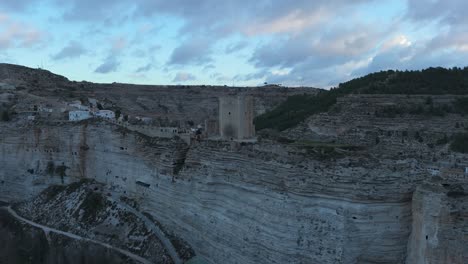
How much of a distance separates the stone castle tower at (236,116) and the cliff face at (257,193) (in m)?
2.22

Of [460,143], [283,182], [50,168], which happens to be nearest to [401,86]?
[460,143]

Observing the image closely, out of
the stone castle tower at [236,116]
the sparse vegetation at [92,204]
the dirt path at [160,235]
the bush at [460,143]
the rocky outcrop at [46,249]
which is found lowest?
the rocky outcrop at [46,249]

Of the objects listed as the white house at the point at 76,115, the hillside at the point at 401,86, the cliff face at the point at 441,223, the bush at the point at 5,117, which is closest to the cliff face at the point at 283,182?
the cliff face at the point at 441,223

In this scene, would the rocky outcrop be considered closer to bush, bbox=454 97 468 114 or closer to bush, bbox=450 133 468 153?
bush, bbox=450 133 468 153

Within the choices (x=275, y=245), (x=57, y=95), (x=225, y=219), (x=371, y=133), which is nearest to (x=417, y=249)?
(x=275, y=245)

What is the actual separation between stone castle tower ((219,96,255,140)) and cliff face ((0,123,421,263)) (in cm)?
222

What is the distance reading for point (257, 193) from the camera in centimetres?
1917

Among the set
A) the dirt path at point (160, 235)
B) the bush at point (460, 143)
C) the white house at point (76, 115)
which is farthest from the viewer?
the white house at point (76, 115)

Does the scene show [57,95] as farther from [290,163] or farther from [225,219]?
[290,163]

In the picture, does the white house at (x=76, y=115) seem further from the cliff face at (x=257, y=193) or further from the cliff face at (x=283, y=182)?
the cliff face at (x=257, y=193)

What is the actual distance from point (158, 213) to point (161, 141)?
403cm

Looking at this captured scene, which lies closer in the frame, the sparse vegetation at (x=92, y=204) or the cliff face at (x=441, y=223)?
the cliff face at (x=441, y=223)

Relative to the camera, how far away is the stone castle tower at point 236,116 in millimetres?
24828

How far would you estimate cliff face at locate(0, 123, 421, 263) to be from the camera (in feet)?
50.3
